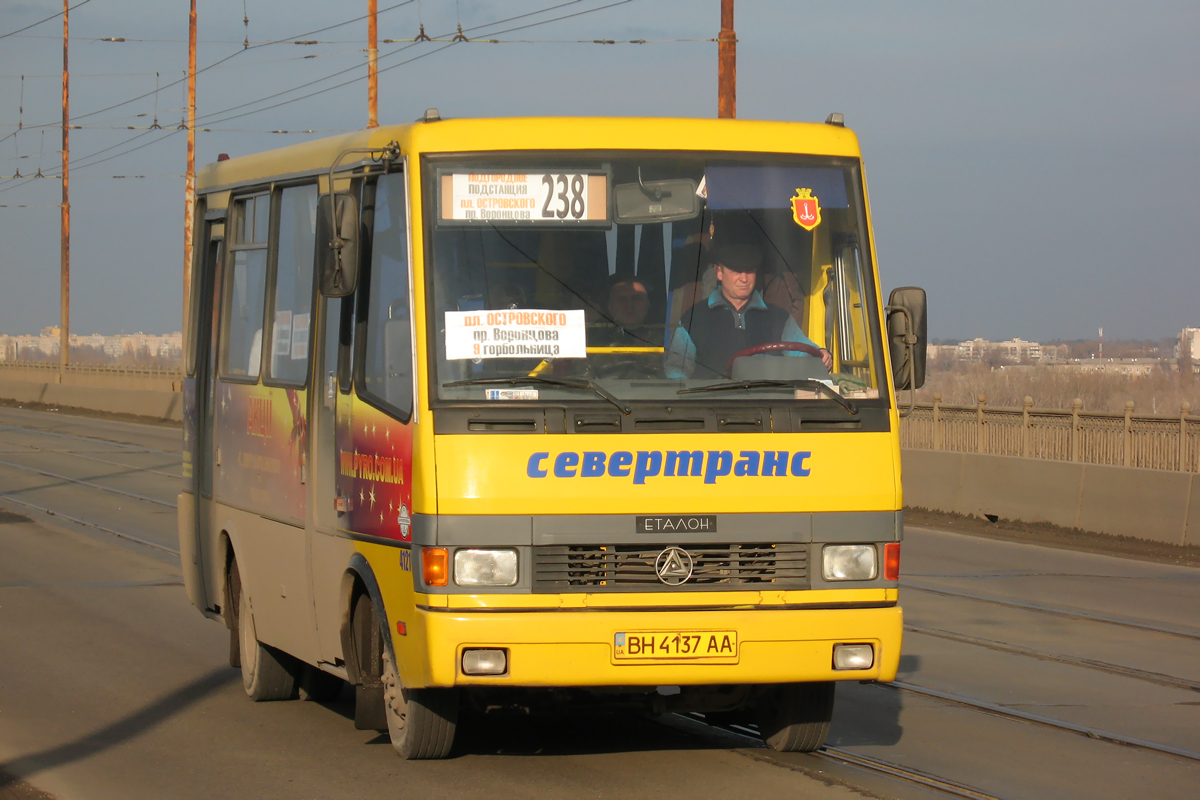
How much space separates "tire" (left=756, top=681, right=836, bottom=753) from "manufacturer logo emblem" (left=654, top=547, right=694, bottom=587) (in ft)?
3.53

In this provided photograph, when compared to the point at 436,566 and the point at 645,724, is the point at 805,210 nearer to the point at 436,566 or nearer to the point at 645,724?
the point at 436,566

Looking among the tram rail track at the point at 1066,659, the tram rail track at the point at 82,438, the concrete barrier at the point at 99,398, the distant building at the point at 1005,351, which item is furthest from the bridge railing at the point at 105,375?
the distant building at the point at 1005,351

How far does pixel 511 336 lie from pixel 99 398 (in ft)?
153

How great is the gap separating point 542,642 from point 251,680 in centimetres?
316

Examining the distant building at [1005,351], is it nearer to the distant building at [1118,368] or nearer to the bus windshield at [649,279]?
the distant building at [1118,368]

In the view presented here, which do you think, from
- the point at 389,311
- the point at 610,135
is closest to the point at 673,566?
the point at 389,311

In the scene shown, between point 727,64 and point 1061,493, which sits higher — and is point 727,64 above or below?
above

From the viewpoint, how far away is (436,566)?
20.0ft

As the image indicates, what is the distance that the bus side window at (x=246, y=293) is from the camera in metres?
8.58

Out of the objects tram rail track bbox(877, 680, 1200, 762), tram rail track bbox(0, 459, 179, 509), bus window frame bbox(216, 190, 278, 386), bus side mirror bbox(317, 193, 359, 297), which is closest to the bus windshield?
bus side mirror bbox(317, 193, 359, 297)

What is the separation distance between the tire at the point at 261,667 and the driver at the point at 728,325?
332cm

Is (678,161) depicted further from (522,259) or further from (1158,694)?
(1158,694)

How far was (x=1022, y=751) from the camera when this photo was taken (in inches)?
288

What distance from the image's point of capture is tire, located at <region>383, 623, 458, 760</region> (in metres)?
6.71
